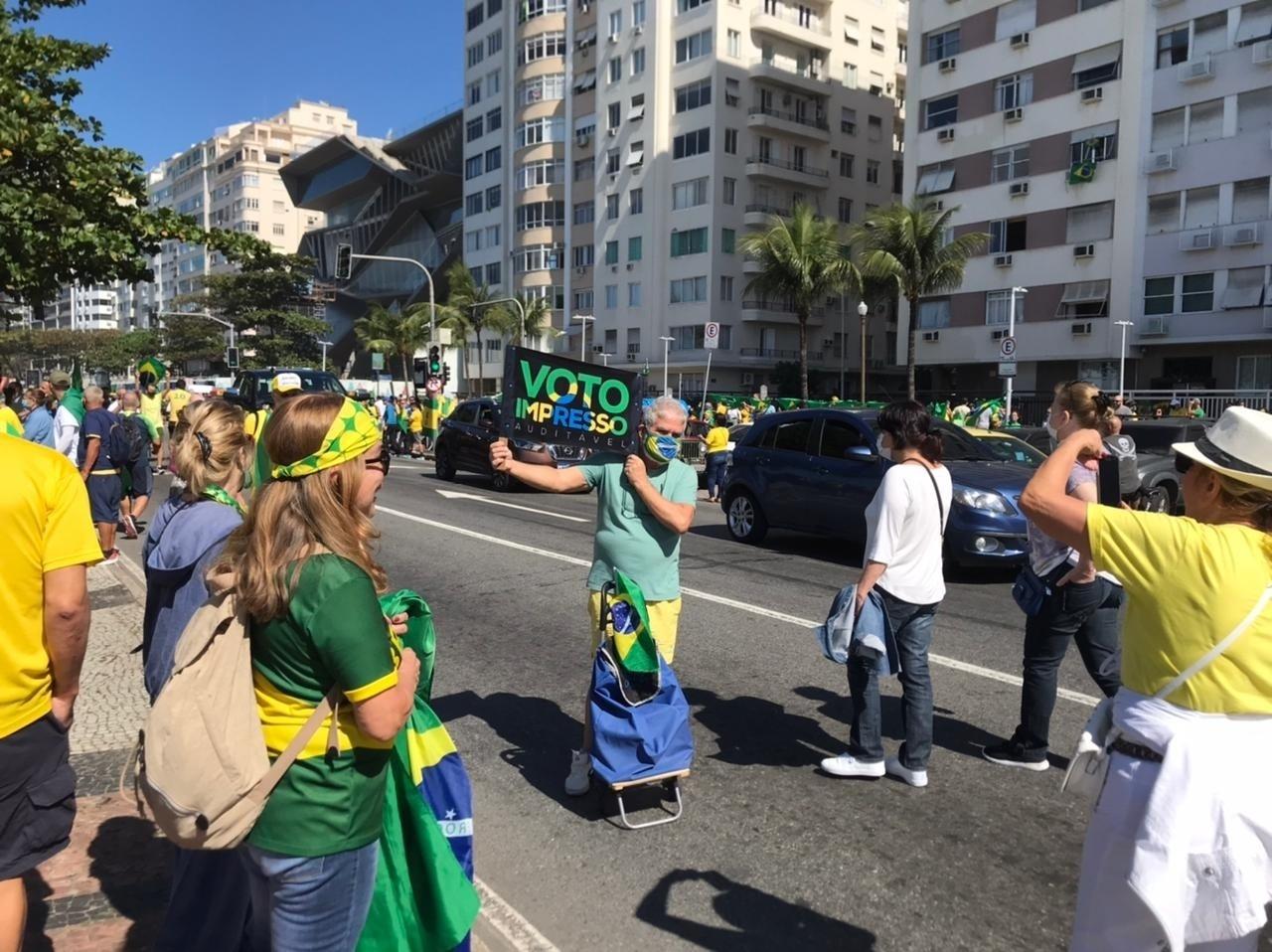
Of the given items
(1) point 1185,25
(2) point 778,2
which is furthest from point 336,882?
(2) point 778,2

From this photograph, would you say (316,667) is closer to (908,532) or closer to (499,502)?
(908,532)

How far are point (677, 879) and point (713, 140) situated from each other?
52084 millimetres

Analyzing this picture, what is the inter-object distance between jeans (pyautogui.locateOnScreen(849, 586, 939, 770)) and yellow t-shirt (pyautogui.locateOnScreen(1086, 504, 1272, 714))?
2.22 m

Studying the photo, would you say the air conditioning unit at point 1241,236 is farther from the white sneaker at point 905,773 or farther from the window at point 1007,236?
the white sneaker at point 905,773

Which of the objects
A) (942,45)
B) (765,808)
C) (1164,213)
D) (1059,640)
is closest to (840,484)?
(1059,640)

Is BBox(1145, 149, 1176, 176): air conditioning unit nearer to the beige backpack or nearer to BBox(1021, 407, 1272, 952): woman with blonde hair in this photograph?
BBox(1021, 407, 1272, 952): woman with blonde hair

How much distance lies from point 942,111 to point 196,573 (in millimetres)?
46314

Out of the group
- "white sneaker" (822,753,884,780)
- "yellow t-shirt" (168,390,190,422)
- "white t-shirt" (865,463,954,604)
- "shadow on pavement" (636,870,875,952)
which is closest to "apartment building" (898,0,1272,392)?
"yellow t-shirt" (168,390,190,422)

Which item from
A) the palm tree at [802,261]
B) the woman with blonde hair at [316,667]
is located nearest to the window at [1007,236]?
the palm tree at [802,261]

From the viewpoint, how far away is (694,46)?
5281 cm

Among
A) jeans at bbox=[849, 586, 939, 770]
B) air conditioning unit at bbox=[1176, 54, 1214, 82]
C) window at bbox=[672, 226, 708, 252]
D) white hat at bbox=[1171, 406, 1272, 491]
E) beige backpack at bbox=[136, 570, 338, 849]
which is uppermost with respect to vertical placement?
air conditioning unit at bbox=[1176, 54, 1214, 82]

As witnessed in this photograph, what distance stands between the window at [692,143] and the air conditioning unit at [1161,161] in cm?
2331

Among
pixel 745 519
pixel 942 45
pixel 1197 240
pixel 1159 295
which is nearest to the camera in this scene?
pixel 745 519

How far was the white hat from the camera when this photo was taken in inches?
85.1
